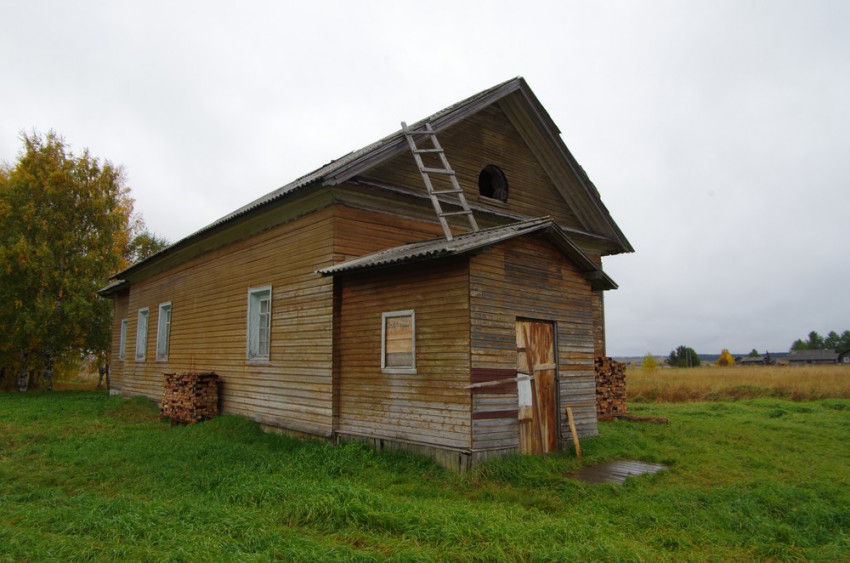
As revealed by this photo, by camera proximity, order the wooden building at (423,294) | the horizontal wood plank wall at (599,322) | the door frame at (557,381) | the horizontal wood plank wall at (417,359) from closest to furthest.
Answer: the horizontal wood plank wall at (417,359), the wooden building at (423,294), the door frame at (557,381), the horizontal wood plank wall at (599,322)

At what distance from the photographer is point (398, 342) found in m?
9.05

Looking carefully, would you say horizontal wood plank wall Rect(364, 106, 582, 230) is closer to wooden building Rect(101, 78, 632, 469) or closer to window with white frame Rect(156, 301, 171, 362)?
wooden building Rect(101, 78, 632, 469)

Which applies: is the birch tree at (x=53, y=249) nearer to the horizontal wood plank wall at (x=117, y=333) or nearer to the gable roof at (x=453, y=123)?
the horizontal wood plank wall at (x=117, y=333)

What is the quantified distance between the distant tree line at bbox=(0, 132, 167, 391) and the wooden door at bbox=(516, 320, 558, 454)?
20.8 meters

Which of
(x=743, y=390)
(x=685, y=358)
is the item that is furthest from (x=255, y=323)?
(x=685, y=358)

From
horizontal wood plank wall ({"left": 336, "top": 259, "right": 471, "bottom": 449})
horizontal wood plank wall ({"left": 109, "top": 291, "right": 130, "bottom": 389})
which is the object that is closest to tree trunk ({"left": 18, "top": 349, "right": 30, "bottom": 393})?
horizontal wood plank wall ({"left": 109, "top": 291, "right": 130, "bottom": 389})

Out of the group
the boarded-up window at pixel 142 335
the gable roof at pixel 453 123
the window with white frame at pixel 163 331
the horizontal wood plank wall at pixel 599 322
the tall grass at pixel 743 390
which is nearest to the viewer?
the gable roof at pixel 453 123

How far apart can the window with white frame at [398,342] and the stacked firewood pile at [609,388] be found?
7155 millimetres

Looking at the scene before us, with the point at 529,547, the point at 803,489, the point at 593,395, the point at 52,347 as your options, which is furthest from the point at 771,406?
the point at 52,347

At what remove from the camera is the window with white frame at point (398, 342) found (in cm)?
882

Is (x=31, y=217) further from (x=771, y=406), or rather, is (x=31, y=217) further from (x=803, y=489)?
(x=771, y=406)

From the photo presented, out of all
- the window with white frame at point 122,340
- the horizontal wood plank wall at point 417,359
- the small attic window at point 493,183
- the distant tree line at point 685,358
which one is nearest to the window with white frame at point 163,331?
the window with white frame at point 122,340

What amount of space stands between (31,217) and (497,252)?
21.9 metres

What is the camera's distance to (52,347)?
2342 centimetres
